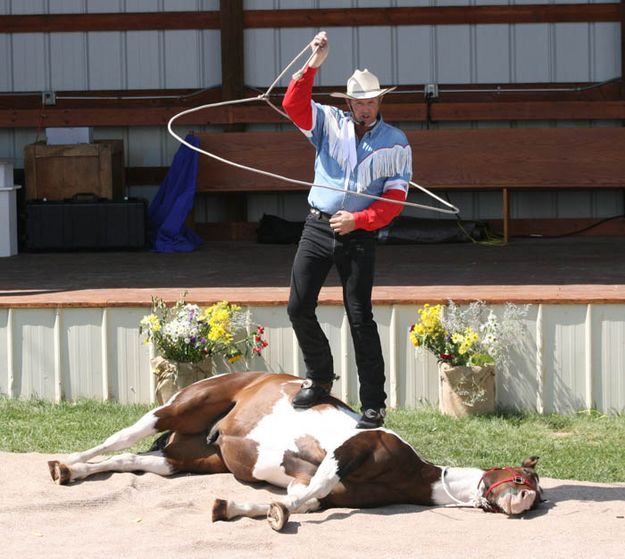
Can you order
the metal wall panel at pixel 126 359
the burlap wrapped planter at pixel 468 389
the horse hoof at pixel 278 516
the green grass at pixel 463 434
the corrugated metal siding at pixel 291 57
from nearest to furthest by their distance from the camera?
the horse hoof at pixel 278 516, the green grass at pixel 463 434, the burlap wrapped planter at pixel 468 389, the metal wall panel at pixel 126 359, the corrugated metal siding at pixel 291 57

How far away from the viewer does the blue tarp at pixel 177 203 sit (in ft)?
36.6

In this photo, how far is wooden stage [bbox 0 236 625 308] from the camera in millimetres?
6957

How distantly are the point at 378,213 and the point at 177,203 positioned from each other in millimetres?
6326

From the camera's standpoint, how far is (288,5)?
1222 centimetres

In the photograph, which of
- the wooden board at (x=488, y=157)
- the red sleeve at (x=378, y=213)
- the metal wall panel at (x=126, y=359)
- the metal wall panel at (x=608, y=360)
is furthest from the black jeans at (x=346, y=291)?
the wooden board at (x=488, y=157)

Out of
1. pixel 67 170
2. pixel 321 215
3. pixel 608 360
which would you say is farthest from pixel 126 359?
pixel 67 170

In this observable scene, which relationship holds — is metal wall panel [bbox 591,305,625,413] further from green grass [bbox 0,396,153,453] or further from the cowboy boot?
green grass [bbox 0,396,153,453]

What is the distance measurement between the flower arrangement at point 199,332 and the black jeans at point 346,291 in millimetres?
1202

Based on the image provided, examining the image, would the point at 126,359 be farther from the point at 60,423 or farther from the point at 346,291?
→ the point at 346,291

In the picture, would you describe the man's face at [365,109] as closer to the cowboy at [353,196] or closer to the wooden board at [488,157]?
the cowboy at [353,196]

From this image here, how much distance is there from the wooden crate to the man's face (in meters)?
6.45

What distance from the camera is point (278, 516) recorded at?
4402 millimetres

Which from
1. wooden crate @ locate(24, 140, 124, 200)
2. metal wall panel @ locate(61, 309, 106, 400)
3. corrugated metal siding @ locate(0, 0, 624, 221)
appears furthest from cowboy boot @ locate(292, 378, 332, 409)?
corrugated metal siding @ locate(0, 0, 624, 221)

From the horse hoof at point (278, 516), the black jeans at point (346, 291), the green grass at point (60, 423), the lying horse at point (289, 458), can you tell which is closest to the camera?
the horse hoof at point (278, 516)
